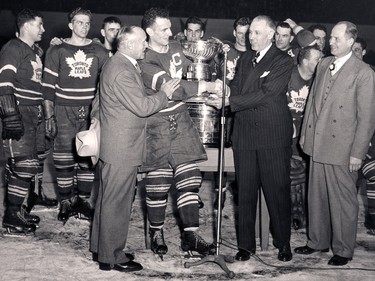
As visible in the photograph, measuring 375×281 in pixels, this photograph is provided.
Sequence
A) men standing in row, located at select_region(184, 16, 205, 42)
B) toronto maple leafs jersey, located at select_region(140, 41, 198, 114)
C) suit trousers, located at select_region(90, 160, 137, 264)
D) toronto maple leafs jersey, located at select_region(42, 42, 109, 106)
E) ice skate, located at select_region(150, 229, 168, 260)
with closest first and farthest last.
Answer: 1. suit trousers, located at select_region(90, 160, 137, 264)
2. toronto maple leafs jersey, located at select_region(140, 41, 198, 114)
3. ice skate, located at select_region(150, 229, 168, 260)
4. toronto maple leafs jersey, located at select_region(42, 42, 109, 106)
5. men standing in row, located at select_region(184, 16, 205, 42)

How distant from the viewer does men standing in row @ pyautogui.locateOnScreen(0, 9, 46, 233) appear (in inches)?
171

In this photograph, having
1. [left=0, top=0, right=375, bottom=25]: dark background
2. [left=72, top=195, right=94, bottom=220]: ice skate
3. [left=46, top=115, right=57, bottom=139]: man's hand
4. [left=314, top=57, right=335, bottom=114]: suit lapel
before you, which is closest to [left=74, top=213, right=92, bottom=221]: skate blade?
[left=72, top=195, right=94, bottom=220]: ice skate

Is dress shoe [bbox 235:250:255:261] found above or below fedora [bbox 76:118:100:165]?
below

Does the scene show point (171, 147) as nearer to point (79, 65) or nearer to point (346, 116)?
point (346, 116)

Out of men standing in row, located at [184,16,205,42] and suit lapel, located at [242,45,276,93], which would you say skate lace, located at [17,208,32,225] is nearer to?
suit lapel, located at [242,45,276,93]

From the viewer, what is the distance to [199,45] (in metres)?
4.07

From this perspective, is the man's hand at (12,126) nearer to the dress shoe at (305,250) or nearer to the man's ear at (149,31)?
the man's ear at (149,31)

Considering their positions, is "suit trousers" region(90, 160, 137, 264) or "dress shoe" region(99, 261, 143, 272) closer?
"suit trousers" region(90, 160, 137, 264)

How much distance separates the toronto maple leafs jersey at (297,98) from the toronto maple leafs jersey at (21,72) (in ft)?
7.26

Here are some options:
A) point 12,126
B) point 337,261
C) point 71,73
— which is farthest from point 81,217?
point 337,261

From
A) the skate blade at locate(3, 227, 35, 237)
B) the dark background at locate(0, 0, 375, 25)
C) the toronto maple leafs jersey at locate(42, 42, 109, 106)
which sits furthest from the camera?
the dark background at locate(0, 0, 375, 25)

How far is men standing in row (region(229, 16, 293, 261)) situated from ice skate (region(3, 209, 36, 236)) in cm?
180

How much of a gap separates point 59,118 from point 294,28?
2.76m

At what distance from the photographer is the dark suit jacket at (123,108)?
11.3 ft
